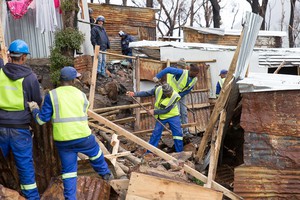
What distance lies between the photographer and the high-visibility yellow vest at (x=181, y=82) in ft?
26.3

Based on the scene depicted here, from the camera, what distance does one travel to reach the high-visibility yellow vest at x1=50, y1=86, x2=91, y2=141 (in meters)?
4.47

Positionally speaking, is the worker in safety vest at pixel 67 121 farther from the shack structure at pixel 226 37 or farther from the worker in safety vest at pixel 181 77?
the shack structure at pixel 226 37

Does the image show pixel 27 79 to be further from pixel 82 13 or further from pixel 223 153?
pixel 82 13

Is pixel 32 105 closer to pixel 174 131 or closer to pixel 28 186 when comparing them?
pixel 28 186

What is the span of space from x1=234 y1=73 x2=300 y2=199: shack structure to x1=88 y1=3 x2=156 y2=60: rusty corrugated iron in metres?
13.3

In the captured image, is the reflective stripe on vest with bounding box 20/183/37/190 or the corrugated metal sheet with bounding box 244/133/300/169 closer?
the reflective stripe on vest with bounding box 20/183/37/190

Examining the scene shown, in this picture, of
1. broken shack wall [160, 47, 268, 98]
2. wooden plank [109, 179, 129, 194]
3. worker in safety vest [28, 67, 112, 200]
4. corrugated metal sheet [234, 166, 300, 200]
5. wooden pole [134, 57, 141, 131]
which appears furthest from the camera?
broken shack wall [160, 47, 268, 98]

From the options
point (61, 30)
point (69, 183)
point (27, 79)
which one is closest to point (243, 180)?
point (69, 183)

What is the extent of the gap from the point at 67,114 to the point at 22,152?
2.29 feet

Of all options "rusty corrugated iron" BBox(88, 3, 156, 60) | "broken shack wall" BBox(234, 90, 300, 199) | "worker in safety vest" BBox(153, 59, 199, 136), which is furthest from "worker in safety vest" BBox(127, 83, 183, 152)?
"rusty corrugated iron" BBox(88, 3, 156, 60)

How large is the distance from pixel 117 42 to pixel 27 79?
13725 millimetres

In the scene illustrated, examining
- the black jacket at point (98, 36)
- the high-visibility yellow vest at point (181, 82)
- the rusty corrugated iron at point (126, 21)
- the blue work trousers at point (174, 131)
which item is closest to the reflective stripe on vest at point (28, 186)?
the blue work trousers at point (174, 131)

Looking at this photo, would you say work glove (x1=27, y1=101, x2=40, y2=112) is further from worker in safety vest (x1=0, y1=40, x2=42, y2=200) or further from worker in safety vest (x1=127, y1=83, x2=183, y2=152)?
worker in safety vest (x1=127, y1=83, x2=183, y2=152)

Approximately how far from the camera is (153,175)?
15.6 feet
